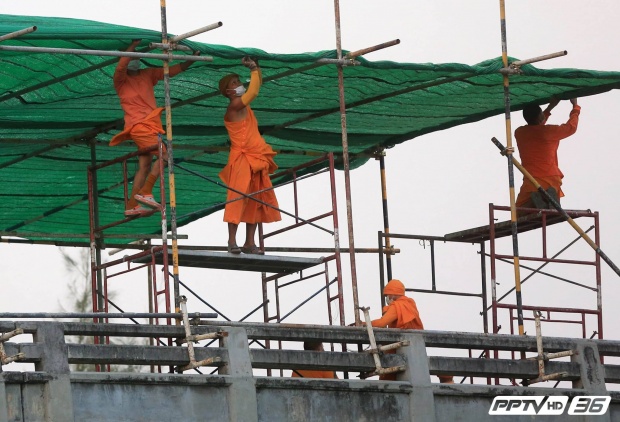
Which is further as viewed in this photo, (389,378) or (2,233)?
(2,233)

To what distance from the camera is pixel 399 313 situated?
20.2m

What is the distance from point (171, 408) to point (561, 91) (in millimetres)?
8395

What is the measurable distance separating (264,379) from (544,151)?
282 inches

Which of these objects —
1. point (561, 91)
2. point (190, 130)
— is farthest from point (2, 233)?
point (561, 91)

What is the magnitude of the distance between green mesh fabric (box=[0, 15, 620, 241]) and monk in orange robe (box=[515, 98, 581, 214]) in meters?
0.37

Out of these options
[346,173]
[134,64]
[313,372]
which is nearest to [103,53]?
[134,64]

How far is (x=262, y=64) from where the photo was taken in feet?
65.2

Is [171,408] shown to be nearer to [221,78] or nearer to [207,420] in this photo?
[207,420]

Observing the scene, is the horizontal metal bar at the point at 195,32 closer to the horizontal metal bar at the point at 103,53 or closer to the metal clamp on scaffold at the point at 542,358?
the horizontal metal bar at the point at 103,53

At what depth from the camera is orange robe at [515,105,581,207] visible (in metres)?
22.8

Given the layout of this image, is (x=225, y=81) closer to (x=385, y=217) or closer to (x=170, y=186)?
(x=170, y=186)

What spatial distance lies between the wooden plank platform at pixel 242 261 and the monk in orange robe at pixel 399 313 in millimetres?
1193

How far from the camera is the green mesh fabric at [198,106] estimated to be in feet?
63.6

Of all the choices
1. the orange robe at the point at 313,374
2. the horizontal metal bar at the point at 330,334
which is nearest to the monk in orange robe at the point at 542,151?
the horizontal metal bar at the point at 330,334
